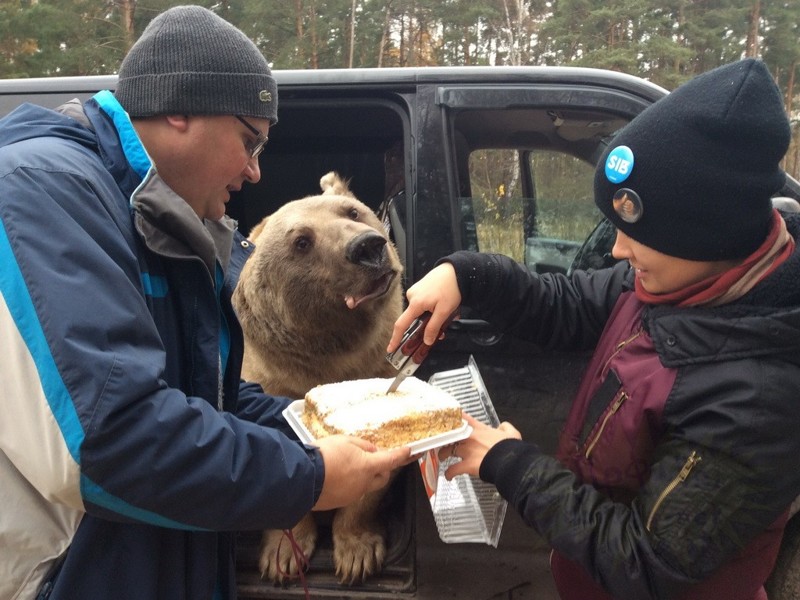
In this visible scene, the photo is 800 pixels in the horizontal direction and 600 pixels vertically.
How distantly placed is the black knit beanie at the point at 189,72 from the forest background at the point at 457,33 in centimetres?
1421

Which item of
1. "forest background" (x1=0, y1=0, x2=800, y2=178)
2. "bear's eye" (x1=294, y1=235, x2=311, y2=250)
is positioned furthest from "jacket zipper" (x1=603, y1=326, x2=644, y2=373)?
"forest background" (x1=0, y1=0, x2=800, y2=178)

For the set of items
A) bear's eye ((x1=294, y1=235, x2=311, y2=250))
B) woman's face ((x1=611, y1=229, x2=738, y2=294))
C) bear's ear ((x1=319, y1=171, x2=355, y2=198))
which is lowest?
bear's eye ((x1=294, y1=235, x2=311, y2=250))

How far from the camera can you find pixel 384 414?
177 cm

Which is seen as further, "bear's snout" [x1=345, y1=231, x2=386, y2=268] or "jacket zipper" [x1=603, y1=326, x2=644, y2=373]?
"bear's snout" [x1=345, y1=231, x2=386, y2=268]

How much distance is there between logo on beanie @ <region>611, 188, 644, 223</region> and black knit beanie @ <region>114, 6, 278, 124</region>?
0.93 meters

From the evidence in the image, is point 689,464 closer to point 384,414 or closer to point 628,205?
point 628,205

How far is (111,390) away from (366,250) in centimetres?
157

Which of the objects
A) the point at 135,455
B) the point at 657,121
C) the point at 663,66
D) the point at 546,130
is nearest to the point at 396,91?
the point at 546,130

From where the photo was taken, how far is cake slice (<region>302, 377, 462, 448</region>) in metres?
1.74

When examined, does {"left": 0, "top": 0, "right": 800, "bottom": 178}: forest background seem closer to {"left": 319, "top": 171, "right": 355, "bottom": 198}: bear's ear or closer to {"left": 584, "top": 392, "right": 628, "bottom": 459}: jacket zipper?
{"left": 319, "top": 171, "right": 355, "bottom": 198}: bear's ear

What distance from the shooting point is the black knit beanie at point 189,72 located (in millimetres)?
1604

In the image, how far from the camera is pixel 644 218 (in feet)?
5.16

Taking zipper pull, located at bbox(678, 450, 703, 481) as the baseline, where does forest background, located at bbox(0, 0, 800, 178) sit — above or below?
above

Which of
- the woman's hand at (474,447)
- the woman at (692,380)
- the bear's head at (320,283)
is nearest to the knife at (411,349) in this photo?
the woman's hand at (474,447)
